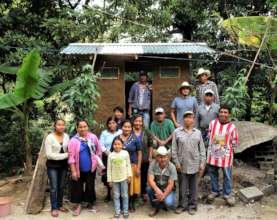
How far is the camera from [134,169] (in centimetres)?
672

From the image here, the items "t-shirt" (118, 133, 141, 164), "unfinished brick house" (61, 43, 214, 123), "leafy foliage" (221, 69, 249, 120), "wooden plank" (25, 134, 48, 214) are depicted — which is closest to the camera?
"t-shirt" (118, 133, 141, 164)

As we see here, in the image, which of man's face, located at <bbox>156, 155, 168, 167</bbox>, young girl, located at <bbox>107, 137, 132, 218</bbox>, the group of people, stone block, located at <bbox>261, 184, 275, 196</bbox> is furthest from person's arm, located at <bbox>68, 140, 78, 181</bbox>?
stone block, located at <bbox>261, 184, 275, 196</bbox>

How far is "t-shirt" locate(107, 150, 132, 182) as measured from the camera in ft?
21.1

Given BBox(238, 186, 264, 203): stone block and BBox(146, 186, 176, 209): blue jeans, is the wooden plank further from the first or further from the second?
BBox(238, 186, 264, 203): stone block

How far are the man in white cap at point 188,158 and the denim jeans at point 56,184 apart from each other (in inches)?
71.7

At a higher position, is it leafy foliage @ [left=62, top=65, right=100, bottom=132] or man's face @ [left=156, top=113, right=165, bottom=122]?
leafy foliage @ [left=62, top=65, right=100, bottom=132]

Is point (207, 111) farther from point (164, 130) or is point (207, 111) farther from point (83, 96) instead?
point (83, 96)

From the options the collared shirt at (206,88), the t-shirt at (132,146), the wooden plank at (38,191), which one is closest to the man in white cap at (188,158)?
the t-shirt at (132,146)

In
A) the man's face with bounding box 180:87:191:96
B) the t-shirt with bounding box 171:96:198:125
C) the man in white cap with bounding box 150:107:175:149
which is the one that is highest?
the man's face with bounding box 180:87:191:96

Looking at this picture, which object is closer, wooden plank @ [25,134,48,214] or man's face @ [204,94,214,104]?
wooden plank @ [25,134,48,214]

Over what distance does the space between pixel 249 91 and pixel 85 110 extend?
6169 mm

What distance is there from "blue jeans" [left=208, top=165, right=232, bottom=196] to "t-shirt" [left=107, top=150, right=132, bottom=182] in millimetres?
1431

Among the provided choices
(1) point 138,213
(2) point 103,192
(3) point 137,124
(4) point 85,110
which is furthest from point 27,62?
A: (1) point 138,213

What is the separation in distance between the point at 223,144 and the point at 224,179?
0.59 metres
